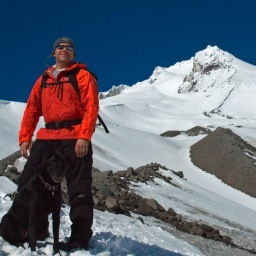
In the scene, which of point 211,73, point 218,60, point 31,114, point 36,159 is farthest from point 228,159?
point 218,60

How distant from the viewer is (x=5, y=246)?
6.13 m

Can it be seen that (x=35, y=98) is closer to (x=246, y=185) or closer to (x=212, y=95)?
(x=246, y=185)

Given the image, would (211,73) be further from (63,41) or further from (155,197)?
(63,41)

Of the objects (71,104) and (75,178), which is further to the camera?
(75,178)

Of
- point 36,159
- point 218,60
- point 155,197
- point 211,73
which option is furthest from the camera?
point 218,60

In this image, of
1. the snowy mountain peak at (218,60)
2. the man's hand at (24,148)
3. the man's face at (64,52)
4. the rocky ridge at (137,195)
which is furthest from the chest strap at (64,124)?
the snowy mountain peak at (218,60)

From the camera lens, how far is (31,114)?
662cm

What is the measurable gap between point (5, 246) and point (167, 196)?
11.0 metres

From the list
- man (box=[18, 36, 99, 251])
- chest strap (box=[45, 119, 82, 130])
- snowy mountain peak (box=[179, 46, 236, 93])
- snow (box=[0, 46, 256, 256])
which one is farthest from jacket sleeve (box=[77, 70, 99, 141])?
snowy mountain peak (box=[179, 46, 236, 93])

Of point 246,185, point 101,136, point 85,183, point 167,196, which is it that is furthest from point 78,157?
point 101,136

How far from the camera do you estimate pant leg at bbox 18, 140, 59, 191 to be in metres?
6.28

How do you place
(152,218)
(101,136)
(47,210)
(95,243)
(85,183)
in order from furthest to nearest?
(101,136)
(152,218)
(95,243)
(85,183)
(47,210)

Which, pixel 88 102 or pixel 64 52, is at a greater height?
pixel 64 52

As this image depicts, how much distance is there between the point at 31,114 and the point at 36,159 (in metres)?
0.69
